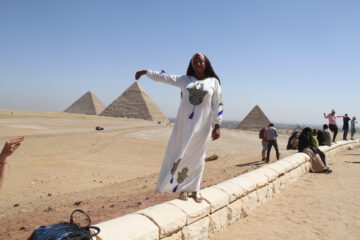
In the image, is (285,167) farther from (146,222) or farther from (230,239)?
(146,222)

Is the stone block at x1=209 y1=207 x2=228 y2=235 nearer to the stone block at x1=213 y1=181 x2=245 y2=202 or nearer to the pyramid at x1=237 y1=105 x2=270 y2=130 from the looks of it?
the stone block at x1=213 y1=181 x2=245 y2=202

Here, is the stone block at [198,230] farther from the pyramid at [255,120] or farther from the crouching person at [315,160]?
the pyramid at [255,120]

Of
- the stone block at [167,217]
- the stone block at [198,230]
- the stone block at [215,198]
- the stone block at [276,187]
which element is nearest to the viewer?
the stone block at [167,217]

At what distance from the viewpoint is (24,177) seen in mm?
7027

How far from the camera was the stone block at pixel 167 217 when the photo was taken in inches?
80.5

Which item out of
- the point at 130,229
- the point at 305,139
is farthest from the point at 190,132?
the point at 305,139

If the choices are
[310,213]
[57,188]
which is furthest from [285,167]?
[57,188]

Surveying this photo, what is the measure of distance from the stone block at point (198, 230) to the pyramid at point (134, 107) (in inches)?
2641

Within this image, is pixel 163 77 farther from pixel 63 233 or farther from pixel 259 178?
pixel 259 178

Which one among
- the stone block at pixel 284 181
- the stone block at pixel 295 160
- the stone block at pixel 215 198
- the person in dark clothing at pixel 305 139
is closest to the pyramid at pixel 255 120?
the person in dark clothing at pixel 305 139

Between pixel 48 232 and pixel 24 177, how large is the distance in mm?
6393

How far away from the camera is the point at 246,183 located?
3391mm

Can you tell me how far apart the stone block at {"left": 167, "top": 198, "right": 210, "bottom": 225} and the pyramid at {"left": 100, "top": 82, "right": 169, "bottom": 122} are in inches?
2641

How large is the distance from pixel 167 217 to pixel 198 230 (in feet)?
1.58
